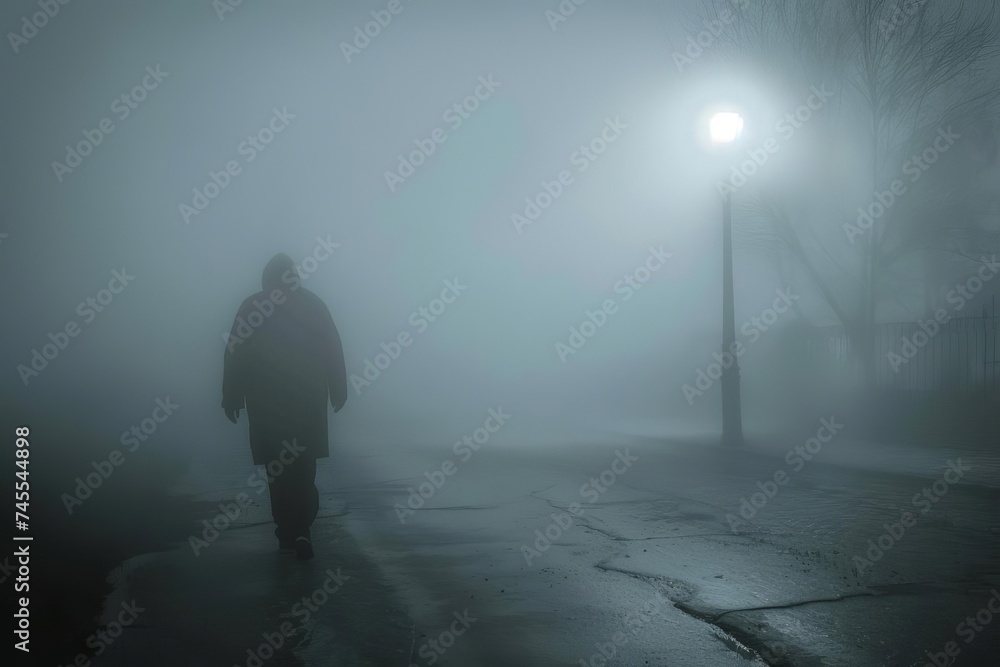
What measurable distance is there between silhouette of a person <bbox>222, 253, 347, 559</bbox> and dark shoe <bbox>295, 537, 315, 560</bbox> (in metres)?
0.11

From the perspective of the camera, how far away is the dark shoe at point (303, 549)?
723 centimetres

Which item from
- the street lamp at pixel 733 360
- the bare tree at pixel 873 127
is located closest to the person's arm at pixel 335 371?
the street lamp at pixel 733 360

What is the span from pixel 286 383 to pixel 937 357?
55.4ft

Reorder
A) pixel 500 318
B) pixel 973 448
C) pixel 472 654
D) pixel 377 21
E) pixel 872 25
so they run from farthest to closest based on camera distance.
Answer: pixel 500 318
pixel 377 21
pixel 872 25
pixel 973 448
pixel 472 654

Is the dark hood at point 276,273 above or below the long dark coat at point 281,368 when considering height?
above

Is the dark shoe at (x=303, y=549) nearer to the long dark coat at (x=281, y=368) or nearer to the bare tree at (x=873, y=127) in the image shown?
the long dark coat at (x=281, y=368)

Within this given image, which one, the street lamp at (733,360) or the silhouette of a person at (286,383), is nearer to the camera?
the silhouette of a person at (286,383)

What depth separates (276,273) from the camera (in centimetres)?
780

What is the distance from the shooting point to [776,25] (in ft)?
71.2

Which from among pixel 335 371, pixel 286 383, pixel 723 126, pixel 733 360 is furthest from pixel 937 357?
pixel 286 383

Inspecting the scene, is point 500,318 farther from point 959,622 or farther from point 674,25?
point 959,622

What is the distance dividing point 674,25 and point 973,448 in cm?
1307

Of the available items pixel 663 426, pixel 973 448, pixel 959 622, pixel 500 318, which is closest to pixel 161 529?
pixel 959 622

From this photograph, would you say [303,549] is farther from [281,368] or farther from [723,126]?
[723,126]
